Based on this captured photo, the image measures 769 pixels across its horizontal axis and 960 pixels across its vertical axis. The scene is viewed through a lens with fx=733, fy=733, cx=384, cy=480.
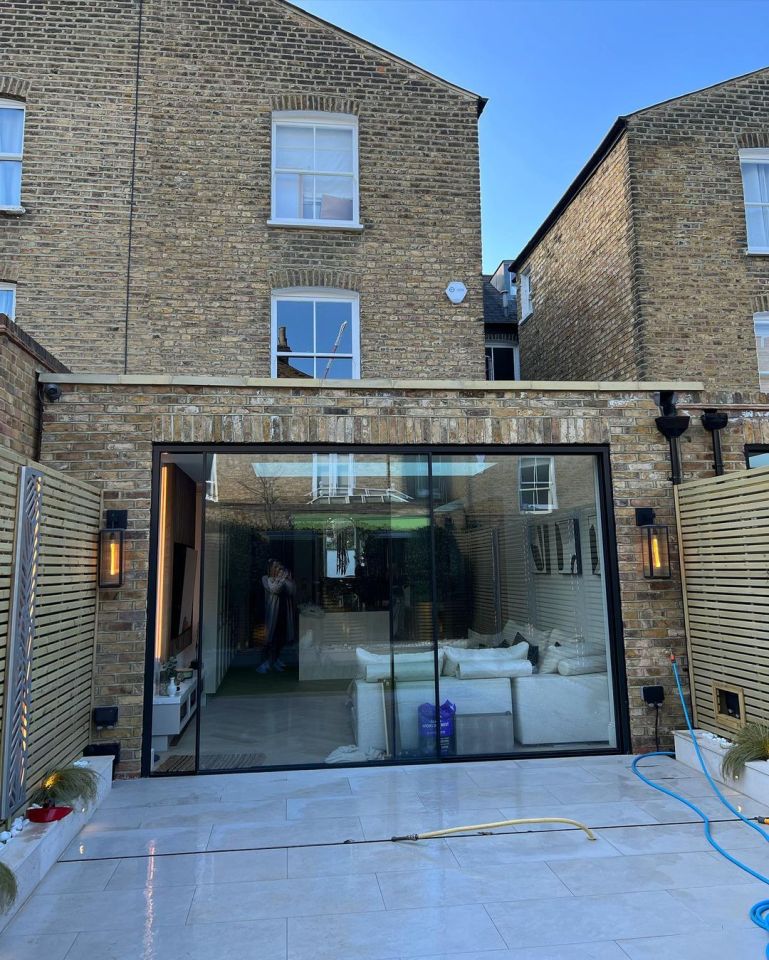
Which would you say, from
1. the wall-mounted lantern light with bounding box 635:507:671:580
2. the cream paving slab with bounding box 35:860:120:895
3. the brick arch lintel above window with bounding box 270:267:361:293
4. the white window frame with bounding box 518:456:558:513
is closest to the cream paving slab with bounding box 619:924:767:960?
the cream paving slab with bounding box 35:860:120:895

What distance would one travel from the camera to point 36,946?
3.32m

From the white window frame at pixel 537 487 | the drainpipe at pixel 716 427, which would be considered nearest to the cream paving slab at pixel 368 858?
the white window frame at pixel 537 487

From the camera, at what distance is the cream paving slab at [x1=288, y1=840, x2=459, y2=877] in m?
4.12

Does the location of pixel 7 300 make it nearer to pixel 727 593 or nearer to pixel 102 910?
pixel 102 910

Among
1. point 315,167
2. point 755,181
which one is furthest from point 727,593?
point 755,181

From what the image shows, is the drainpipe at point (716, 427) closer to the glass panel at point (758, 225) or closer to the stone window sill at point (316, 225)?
the stone window sill at point (316, 225)

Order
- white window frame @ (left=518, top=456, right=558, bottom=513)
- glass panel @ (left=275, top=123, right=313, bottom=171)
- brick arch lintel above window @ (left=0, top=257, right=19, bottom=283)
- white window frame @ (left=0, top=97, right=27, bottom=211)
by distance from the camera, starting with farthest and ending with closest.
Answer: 1. glass panel @ (left=275, top=123, right=313, bottom=171)
2. white window frame @ (left=0, top=97, right=27, bottom=211)
3. brick arch lintel above window @ (left=0, top=257, right=19, bottom=283)
4. white window frame @ (left=518, top=456, right=558, bottom=513)

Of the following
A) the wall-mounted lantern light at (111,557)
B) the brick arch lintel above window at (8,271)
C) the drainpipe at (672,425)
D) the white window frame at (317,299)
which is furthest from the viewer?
the white window frame at (317,299)

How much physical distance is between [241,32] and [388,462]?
6.84 metres

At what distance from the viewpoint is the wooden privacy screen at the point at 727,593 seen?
215 inches

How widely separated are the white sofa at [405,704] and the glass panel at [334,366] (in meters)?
4.29

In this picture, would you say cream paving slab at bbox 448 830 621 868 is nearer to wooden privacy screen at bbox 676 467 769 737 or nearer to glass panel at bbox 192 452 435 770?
glass panel at bbox 192 452 435 770

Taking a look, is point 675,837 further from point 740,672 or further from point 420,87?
point 420,87

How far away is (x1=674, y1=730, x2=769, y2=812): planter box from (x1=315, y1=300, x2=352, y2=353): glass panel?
5832 millimetres
